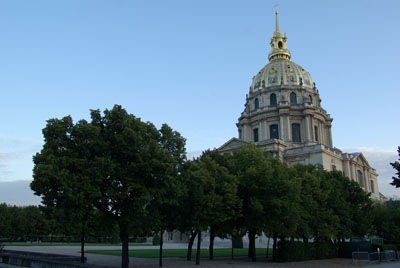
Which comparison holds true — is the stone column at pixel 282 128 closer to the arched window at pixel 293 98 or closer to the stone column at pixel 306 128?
the stone column at pixel 306 128

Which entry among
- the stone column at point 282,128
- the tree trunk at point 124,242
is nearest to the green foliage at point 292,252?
the tree trunk at point 124,242

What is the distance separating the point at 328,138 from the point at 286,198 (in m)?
69.7

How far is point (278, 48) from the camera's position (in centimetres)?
10469

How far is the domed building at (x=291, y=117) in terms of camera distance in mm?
86062

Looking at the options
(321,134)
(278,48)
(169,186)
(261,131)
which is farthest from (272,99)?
(169,186)

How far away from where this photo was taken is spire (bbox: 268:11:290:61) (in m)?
102

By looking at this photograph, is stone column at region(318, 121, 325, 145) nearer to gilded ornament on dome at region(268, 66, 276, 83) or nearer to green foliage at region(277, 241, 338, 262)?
gilded ornament on dome at region(268, 66, 276, 83)

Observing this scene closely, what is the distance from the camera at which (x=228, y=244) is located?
64188 millimetres

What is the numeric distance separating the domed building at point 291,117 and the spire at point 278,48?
186 centimetres

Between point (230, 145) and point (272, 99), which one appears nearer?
point (230, 145)

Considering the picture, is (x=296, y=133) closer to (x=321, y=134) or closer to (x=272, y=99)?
(x=321, y=134)

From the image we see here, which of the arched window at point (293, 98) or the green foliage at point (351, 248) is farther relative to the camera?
the arched window at point (293, 98)

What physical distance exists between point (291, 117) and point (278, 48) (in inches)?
978

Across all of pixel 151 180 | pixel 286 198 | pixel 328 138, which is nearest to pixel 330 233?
pixel 286 198
